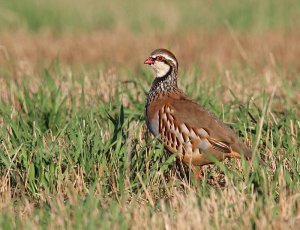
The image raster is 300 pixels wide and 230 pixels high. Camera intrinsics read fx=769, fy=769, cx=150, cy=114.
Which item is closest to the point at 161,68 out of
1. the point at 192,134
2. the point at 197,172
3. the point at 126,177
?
the point at 192,134

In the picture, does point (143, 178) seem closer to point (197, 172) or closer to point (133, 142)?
point (197, 172)

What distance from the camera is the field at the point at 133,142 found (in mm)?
Answer: 4992

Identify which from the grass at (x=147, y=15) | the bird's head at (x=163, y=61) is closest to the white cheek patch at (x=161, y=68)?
the bird's head at (x=163, y=61)

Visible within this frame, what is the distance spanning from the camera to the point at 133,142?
6676 mm

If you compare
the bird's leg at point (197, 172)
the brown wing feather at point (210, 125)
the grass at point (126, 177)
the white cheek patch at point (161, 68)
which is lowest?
the bird's leg at point (197, 172)

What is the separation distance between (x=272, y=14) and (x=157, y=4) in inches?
115

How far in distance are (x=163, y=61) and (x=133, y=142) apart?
0.85 meters

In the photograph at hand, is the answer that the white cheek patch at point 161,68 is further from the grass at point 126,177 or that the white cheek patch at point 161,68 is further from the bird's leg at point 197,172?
the bird's leg at point 197,172

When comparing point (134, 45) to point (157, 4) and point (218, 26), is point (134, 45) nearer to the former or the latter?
point (218, 26)

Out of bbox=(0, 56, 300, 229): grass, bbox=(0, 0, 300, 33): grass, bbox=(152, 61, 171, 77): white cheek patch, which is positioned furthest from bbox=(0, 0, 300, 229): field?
bbox=(0, 0, 300, 33): grass

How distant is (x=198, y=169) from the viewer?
21.2 ft

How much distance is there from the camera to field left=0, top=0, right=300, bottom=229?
16.4ft

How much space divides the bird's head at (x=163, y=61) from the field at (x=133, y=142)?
53 centimetres

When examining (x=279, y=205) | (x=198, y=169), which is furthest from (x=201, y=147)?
(x=279, y=205)
